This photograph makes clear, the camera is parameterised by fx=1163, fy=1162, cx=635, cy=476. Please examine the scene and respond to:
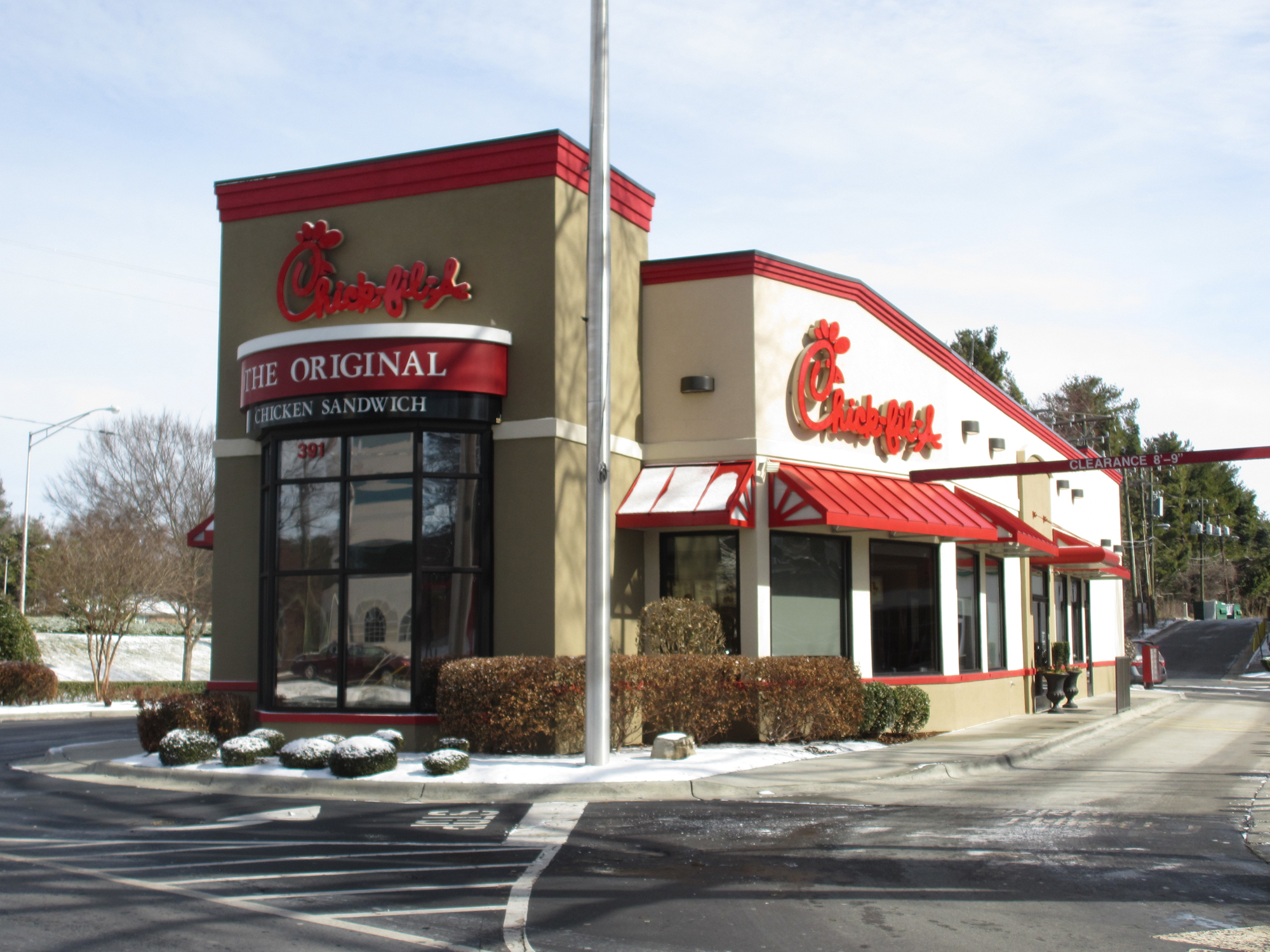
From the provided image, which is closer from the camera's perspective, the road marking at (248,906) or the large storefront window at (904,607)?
the road marking at (248,906)

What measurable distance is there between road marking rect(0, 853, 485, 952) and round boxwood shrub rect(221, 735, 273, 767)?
16.1ft

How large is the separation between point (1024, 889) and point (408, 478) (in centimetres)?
1040

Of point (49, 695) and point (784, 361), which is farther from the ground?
point (784, 361)

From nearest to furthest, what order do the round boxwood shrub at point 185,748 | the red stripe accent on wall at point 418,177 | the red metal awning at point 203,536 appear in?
the round boxwood shrub at point 185,748 < the red stripe accent on wall at point 418,177 < the red metal awning at point 203,536

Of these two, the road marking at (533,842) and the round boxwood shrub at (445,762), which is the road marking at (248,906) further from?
the round boxwood shrub at (445,762)

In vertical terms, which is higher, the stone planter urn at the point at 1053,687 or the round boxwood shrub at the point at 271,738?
the round boxwood shrub at the point at 271,738

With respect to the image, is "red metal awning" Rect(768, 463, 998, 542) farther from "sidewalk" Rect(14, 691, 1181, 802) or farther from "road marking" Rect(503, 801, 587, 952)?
"road marking" Rect(503, 801, 587, 952)

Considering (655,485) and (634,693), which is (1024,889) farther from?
(655,485)

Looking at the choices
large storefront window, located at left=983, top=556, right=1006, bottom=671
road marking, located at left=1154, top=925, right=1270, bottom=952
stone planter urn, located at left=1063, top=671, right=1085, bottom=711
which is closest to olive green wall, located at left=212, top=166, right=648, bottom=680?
large storefront window, located at left=983, top=556, right=1006, bottom=671

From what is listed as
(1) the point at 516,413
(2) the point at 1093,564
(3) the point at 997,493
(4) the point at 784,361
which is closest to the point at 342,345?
(1) the point at 516,413

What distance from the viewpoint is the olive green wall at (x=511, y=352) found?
16.5 meters

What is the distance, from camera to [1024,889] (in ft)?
26.7

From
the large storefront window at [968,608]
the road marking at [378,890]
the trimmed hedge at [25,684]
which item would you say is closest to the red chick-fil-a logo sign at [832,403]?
the large storefront window at [968,608]

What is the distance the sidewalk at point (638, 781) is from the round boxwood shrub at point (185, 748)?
0.24 m
